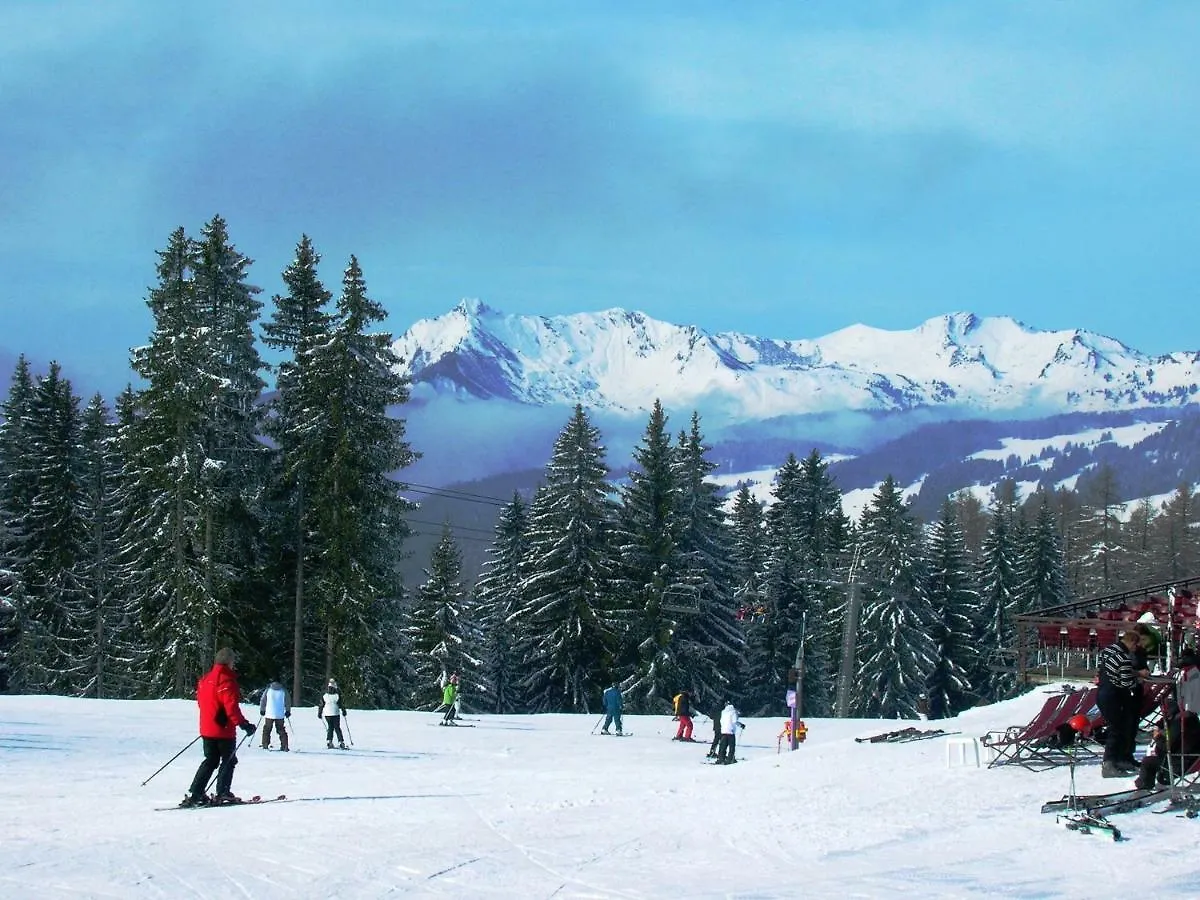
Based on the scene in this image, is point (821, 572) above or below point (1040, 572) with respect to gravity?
below

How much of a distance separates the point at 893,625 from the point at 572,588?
2161cm

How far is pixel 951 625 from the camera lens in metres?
76.9

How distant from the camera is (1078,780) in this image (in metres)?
15.5

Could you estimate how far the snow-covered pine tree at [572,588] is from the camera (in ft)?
187

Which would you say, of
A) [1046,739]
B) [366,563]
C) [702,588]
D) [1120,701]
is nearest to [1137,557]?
[702,588]

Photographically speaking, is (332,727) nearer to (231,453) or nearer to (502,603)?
(231,453)

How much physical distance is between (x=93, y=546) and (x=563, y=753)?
3699 centimetres

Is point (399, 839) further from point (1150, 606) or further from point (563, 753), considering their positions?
point (1150, 606)

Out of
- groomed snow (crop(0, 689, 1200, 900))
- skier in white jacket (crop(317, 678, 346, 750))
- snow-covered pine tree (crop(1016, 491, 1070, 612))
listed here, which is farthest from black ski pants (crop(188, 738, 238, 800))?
snow-covered pine tree (crop(1016, 491, 1070, 612))

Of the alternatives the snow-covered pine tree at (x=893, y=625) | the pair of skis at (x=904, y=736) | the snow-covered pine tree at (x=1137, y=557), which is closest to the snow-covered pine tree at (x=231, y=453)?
the pair of skis at (x=904, y=736)

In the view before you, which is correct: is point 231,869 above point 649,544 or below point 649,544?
below

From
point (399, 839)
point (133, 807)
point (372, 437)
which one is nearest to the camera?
point (399, 839)

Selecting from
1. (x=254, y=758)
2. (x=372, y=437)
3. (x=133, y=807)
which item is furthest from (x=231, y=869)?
(x=372, y=437)

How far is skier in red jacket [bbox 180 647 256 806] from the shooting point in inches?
559
